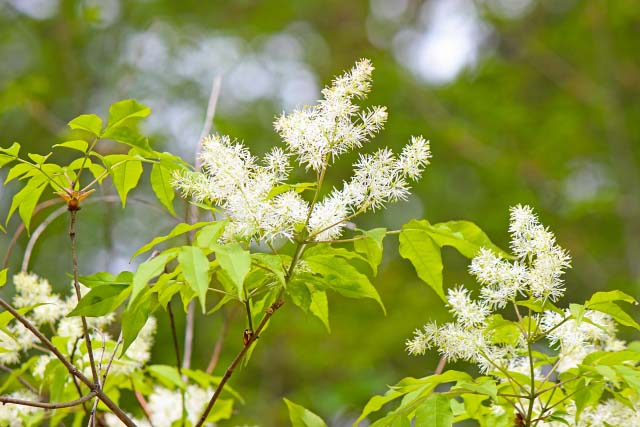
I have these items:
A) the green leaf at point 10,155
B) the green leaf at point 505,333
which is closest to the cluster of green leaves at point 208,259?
the green leaf at point 10,155

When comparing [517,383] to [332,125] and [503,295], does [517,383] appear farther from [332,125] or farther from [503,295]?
[332,125]

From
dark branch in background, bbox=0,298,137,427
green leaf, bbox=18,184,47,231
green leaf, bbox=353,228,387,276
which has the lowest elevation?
dark branch in background, bbox=0,298,137,427

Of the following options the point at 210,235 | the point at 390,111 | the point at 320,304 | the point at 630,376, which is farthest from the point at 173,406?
the point at 390,111

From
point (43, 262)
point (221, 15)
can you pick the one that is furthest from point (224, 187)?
point (221, 15)

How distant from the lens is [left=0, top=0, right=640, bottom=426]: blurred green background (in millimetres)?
7184

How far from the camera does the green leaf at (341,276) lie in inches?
59.1

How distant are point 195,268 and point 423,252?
56 centimetres

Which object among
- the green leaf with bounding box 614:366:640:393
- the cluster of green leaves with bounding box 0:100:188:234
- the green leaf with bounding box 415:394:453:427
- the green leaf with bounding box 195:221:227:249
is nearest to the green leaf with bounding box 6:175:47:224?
Answer: the cluster of green leaves with bounding box 0:100:188:234

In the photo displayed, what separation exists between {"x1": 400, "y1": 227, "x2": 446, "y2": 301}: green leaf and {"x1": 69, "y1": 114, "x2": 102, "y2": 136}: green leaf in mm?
716

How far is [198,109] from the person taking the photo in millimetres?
8156

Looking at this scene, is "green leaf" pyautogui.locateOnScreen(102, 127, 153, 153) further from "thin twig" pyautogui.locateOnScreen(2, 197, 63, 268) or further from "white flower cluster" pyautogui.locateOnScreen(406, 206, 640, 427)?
"white flower cluster" pyautogui.locateOnScreen(406, 206, 640, 427)

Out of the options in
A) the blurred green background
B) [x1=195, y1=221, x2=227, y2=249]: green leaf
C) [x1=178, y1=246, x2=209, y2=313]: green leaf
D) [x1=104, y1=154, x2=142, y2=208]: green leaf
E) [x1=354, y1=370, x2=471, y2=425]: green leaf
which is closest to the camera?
[x1=178, y1=246, x2=209, y2=313]: green leaf

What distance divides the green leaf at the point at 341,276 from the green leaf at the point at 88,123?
0.55 meters

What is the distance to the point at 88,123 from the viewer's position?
1582mm
